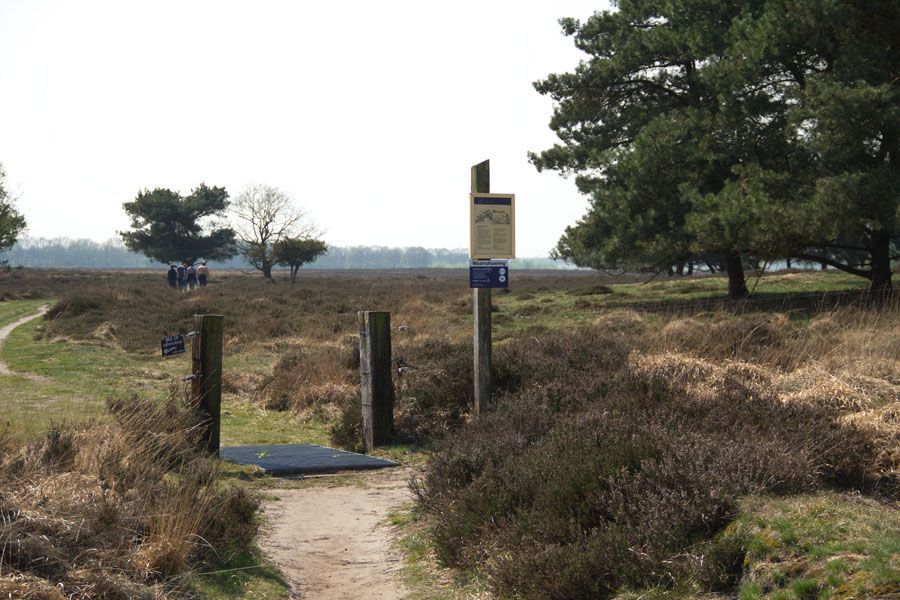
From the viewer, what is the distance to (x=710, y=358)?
10695 millimetres

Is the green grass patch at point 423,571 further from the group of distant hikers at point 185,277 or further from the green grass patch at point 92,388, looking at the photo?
the group of distant hikers at point 185,277

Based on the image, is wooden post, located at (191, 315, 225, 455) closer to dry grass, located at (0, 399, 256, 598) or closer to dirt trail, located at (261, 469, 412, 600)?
dirt trail, located at (261, 469, 412, 600)

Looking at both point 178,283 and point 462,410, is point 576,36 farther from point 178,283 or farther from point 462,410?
point 178,283

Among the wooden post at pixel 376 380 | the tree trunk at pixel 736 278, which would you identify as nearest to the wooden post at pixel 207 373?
the wooden post at pixel 376 380

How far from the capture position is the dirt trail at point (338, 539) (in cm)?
607

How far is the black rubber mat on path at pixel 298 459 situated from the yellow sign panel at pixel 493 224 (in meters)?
2.66

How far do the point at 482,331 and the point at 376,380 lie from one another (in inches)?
65.0

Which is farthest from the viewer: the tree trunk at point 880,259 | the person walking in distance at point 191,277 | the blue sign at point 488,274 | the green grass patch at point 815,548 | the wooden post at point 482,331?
the person walking in distance at point 191,277

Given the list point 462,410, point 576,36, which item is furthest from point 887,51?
point 462,410

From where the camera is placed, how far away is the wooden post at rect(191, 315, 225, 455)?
30.3 feet

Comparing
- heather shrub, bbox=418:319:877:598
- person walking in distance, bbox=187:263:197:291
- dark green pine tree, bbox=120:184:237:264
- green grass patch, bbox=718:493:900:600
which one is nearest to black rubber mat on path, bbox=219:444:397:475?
heather shrub, bbox=418:319:877:598

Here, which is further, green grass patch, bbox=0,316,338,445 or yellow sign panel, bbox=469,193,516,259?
yellow sign panel, bbox=469,193,516,259

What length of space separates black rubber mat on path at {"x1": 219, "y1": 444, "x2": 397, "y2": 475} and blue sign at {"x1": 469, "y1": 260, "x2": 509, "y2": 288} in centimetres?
228

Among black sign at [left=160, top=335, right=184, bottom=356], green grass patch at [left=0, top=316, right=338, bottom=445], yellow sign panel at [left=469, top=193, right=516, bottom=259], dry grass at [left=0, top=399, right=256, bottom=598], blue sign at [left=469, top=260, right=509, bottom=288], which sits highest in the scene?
yellow sign panel at [left=469, top=193, right=516, bottom=259]
